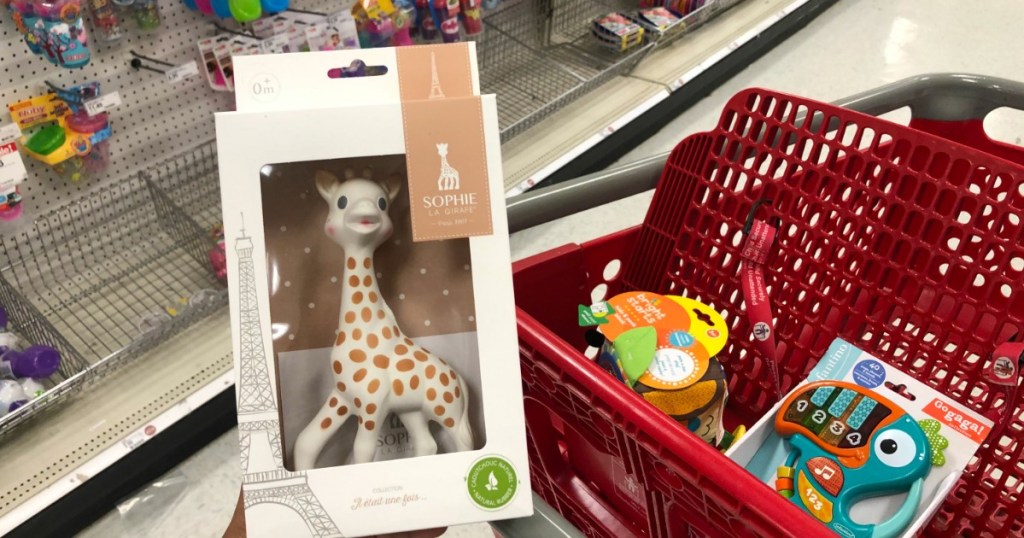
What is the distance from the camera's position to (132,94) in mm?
1714

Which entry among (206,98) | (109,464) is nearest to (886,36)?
(206,98)

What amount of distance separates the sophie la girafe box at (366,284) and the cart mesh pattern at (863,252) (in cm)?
45

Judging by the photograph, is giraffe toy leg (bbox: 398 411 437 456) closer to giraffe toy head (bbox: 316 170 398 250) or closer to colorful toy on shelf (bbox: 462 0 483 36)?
giraffe toy head (bbox: 316 170 398 250)

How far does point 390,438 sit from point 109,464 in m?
1.10

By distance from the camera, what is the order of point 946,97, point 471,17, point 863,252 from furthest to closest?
1. point 471,17
2. point 946,97
3. point 863,252

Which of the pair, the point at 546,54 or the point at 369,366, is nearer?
the point at 369,366

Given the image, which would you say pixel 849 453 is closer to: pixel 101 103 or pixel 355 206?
pixel 355 206

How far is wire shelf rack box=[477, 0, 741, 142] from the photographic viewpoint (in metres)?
2.53

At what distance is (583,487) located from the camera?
0.94m

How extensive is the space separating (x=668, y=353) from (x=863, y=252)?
0.27 metres

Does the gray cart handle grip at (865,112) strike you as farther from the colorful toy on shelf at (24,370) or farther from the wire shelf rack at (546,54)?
the wire shelf rack at (546,54)

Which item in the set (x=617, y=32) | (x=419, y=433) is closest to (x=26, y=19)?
(x=419, y=433)

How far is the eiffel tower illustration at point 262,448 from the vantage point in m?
0.64

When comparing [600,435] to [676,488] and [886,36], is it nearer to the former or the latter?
[676,488]
